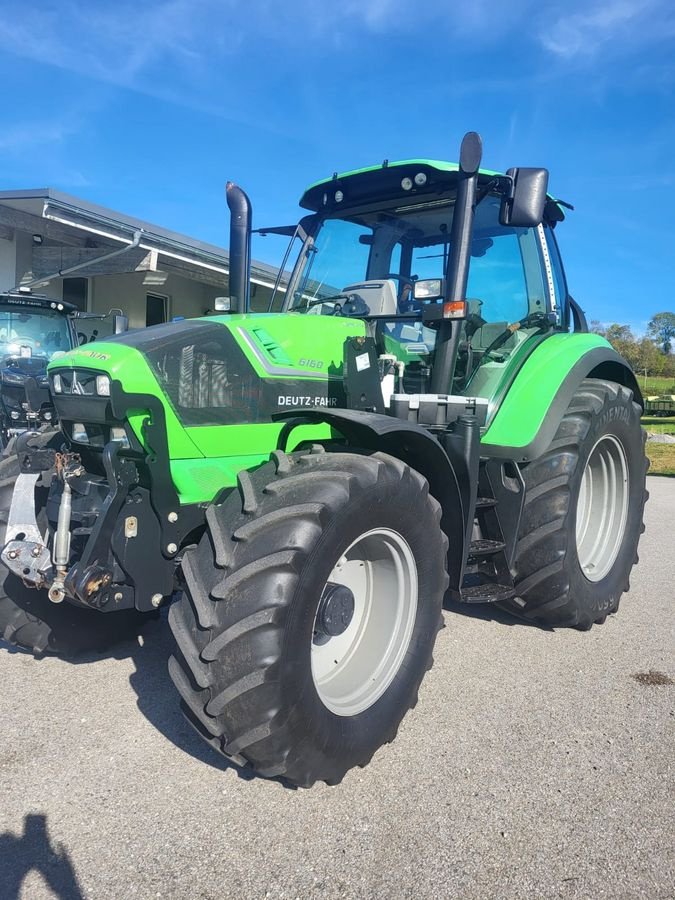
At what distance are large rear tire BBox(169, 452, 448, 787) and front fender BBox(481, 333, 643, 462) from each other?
0.89 metres

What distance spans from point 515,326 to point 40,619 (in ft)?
10.00

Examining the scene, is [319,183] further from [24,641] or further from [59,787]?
[59,787]

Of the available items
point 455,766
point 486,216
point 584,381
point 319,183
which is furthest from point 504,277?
point 455,766

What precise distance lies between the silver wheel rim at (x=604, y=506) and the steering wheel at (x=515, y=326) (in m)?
0.98

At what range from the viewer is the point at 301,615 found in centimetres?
236

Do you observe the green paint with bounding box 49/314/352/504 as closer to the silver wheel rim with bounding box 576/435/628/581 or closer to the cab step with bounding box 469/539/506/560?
the cab step with bounding box 469/539/506/560

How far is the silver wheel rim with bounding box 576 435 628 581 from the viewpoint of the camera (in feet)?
15.1

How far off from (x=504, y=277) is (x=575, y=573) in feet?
5.86

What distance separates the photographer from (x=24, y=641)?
3.29 m

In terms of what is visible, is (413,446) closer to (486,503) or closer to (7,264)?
(486,503)

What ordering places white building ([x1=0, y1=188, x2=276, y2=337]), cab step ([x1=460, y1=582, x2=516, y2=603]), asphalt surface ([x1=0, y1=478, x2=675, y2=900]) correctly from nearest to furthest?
1. asphalt surface ([x1=0, y1=478, x2=675, y2=900])
2. cab step ([x1=460, y1=582, x2=516, y2=603])
3. white building ([x1=0, y1=188, x2=276, y2=337])

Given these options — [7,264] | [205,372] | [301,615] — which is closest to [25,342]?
[7,264]

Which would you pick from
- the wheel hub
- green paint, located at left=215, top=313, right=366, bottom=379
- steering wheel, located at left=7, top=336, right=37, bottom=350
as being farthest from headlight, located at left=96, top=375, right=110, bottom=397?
steering wheel, located at left=7, top=336, right=37, bottom=350

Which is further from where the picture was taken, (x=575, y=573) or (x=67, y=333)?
(x=67, y=333)
